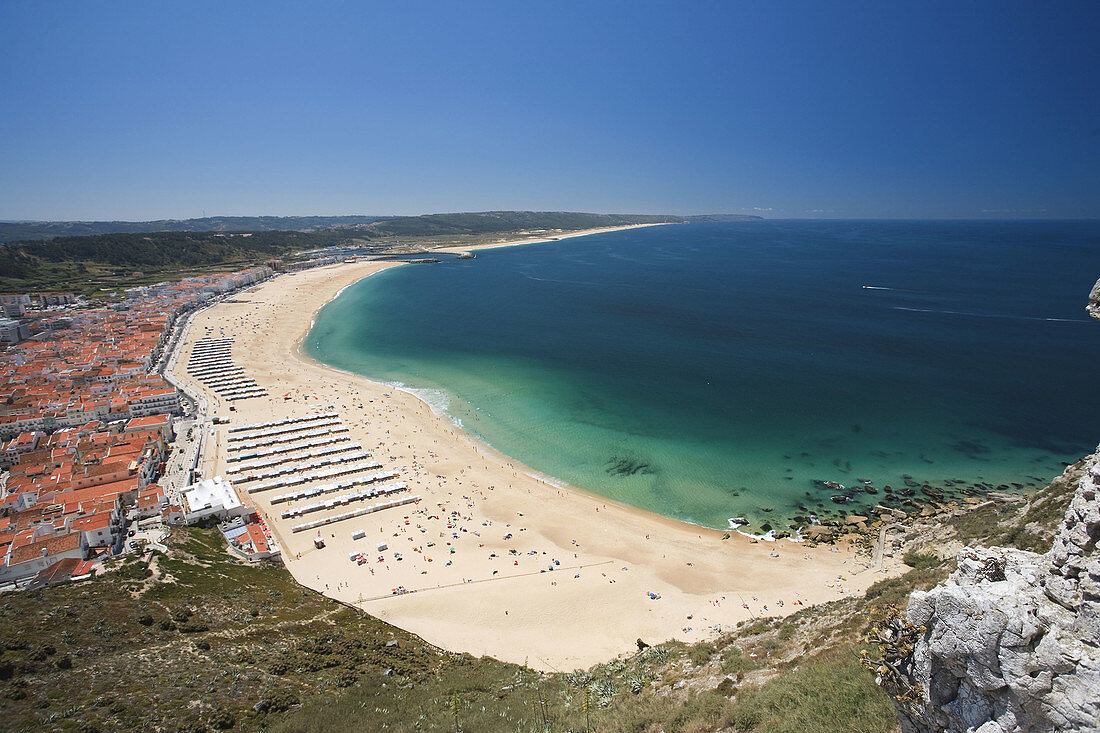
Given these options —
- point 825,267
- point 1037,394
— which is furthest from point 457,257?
point 1037,394

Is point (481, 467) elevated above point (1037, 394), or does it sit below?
below

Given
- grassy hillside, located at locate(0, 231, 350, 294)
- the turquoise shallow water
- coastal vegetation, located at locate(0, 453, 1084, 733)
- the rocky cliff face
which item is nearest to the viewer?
the rocky cliff face

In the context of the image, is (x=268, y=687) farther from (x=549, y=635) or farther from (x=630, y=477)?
(x=630, y=477)

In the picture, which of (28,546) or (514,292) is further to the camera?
(514,292)

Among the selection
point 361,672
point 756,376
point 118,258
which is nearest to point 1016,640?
point 361,672

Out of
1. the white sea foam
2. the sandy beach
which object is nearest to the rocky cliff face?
the sandy beach

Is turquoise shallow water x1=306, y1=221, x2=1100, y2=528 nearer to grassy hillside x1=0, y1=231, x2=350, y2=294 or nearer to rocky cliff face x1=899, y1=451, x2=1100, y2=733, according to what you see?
rocky cliff face x1=899, y1=451, x2=1100, y2=733
